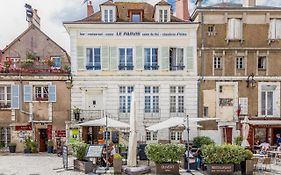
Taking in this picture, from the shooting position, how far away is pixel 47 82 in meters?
23.9

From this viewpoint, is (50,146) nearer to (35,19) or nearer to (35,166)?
(35,166)

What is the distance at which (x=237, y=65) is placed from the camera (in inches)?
963

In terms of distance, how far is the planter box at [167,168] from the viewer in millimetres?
15461

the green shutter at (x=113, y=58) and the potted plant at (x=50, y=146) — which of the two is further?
the green shutter at (x=113, y=58)

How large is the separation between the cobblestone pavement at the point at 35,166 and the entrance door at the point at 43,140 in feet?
7.85

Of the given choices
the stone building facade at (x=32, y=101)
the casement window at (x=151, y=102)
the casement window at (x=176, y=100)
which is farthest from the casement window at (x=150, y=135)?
the stone building facade at (x=32, y=101)

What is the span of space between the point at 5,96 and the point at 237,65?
51.7ft

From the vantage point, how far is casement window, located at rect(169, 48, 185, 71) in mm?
24450

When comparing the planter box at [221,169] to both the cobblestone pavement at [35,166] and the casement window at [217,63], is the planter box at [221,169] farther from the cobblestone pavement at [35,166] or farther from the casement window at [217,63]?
the casement window at [217,63]

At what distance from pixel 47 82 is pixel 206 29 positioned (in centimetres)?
1127

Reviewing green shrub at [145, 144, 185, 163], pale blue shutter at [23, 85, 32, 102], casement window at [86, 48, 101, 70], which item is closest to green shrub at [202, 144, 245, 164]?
green shrub at [145, 144, 185, 163]

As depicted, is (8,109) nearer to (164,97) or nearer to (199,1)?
(164,97)

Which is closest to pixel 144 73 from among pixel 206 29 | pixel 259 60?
pixel 206 29

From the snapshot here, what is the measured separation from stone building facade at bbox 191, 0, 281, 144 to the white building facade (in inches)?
39.1
